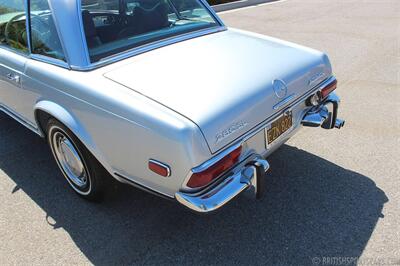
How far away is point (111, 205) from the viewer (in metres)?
3.01

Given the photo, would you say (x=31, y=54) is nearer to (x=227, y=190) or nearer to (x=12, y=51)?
(x=12, y=51)

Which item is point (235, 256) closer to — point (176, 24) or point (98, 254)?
point (98, 254)

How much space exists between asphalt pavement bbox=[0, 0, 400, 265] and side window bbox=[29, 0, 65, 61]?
1165mm

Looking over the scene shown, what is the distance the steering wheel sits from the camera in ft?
9.74

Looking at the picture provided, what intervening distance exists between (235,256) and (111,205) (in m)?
1.09

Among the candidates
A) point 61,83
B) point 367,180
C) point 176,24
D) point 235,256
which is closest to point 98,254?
point 235,256

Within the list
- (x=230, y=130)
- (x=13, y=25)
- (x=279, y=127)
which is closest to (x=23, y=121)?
(x=13, y=25)

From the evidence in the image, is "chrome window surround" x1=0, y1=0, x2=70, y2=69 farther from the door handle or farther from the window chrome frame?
the door handle

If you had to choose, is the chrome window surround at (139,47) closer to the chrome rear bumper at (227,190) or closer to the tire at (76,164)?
the tire at (76,164)

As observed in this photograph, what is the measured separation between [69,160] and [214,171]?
4.71 feet

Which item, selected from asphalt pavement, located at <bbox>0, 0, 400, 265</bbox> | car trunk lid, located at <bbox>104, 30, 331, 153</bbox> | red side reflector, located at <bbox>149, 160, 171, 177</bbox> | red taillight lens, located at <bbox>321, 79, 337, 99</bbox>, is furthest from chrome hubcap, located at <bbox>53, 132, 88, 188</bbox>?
red taillight lens, located at <bbox>321, 79, 337, 99</bbox>

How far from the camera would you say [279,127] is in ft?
8.62

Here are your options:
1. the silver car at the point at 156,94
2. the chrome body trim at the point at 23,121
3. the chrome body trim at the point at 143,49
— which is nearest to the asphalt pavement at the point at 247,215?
the silver car at the point at 156,94

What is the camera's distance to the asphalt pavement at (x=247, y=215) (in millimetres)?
2516
